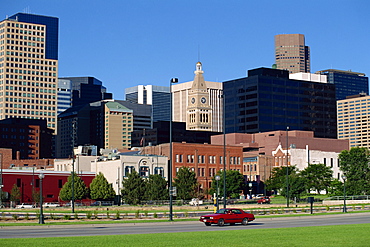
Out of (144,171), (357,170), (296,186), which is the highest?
(357,170)

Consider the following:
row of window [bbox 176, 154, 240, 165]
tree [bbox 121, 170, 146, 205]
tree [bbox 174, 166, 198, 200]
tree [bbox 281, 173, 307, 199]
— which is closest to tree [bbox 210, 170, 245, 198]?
tree [bbox 174, 166, 198, 200]

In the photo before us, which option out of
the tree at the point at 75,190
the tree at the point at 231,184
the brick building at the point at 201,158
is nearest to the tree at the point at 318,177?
the tree at the point at 231,184

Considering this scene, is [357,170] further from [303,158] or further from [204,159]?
[303,158]

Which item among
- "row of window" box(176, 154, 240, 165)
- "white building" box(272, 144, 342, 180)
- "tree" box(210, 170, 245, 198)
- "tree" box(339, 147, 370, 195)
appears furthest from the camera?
"white building" box(272, 144, 342, 180)

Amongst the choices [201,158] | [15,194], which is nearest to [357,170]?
[201,158]

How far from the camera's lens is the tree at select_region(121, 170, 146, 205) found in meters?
118

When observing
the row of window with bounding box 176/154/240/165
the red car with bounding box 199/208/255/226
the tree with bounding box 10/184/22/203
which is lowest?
the tree with bounding box 10/184/22/203

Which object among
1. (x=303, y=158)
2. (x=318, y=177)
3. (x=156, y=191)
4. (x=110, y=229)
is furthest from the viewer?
(x=303, y=158)

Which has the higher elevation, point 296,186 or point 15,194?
point 296,186

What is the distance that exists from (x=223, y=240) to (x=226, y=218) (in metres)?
17.1

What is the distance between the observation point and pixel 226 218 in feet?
173

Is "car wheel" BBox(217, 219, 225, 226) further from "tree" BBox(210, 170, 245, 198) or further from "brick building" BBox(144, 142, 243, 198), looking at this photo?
"brick building" BBox(144, 142, 243, 198)

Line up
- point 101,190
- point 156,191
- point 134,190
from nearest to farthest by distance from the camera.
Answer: point 134,190 → point 156,191 → point 101,190

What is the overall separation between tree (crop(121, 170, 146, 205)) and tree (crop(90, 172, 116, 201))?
7.23 meters
